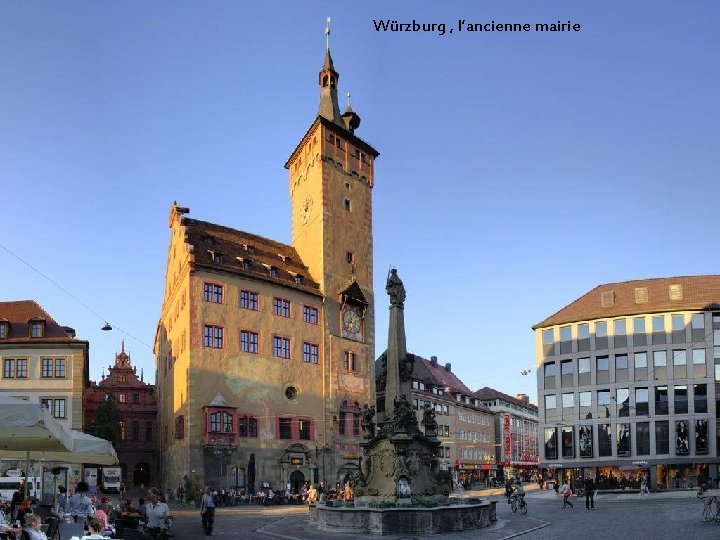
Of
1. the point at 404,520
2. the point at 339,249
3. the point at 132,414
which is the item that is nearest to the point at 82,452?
the point at 404,520

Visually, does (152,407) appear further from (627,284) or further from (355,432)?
(627,284)

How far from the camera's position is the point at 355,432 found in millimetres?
61688

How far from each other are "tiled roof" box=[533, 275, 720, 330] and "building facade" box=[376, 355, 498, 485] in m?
23.7

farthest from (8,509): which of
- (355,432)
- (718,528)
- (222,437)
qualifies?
(355,432)

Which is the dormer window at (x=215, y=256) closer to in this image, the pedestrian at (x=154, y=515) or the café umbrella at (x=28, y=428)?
the pedestrian at (x=154, y=515)

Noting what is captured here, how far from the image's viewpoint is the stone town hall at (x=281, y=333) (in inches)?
2080

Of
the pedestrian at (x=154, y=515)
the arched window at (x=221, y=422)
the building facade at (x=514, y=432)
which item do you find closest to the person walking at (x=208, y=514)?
the pedestrian at (x=154, y=515)

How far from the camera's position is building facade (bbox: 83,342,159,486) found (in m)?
80.7

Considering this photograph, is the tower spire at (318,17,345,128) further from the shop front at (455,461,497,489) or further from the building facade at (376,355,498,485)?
the shop front at (455,461,497,489)

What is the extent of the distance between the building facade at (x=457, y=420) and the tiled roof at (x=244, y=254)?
25064 mm

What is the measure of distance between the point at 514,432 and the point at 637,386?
199 feet

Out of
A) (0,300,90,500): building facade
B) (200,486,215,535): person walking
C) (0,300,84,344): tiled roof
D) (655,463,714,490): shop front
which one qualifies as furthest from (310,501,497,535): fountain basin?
(655,463,714,490): shop front

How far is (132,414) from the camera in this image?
82.5m

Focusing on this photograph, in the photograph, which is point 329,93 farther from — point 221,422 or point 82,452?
point 82,452
